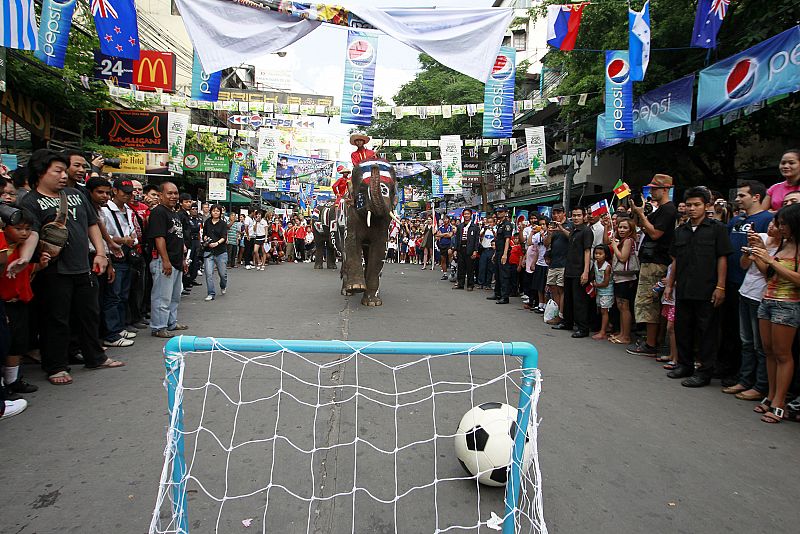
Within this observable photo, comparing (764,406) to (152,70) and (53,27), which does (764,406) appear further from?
(152,70)

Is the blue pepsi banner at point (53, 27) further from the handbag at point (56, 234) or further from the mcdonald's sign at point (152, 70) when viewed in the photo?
the handbag at point (56, 234)

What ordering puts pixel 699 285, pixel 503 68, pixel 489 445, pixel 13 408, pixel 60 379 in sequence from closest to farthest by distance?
pixel 489 445
pixel 13 408
pixel 60 379
pixel 699 285
pixel 503 68

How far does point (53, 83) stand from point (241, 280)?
246 inches

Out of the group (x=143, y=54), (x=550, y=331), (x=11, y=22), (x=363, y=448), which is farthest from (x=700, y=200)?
(x=143, y=54)

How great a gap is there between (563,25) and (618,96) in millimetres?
2112

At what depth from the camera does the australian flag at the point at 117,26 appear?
780 centimetres

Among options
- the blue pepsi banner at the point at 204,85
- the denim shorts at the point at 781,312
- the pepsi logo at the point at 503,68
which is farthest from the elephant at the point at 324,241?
the denim shorts at the point at 781,312

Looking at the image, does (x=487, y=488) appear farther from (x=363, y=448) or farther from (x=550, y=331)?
(x=550, y=331)

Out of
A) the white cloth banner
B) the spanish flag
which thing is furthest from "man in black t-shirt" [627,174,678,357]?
the white cloth banner

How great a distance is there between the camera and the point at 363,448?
10.7 feet

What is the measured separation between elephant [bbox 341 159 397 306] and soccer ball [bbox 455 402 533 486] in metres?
5.53

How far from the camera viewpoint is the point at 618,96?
34.6 feet

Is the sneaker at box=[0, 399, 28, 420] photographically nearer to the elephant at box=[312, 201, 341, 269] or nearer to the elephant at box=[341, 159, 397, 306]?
the elephant at box=[341, 159, 397, 306]

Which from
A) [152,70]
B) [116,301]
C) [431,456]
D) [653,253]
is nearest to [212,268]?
[116,301]
